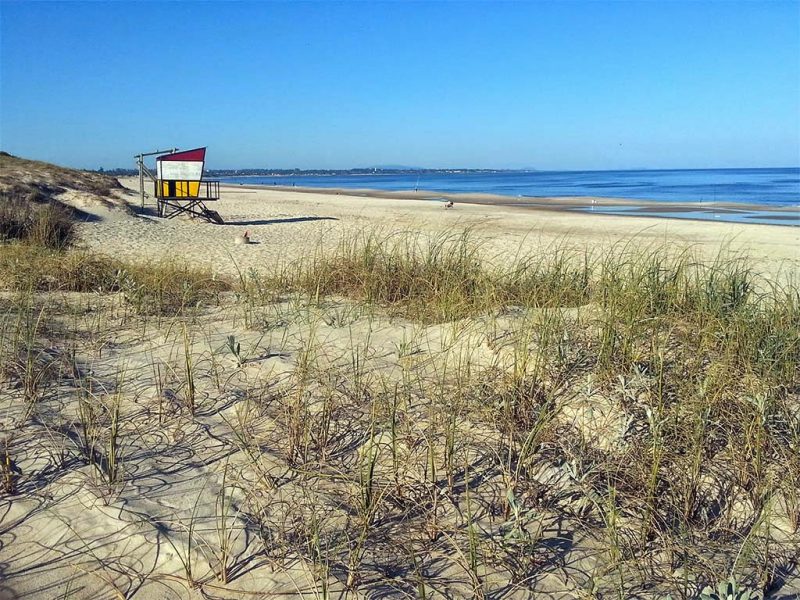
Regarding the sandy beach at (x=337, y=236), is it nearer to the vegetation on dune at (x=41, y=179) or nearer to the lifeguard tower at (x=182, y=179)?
the lifeguard tower at (x=182, y=179)

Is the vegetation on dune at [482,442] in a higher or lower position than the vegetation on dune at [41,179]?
lower

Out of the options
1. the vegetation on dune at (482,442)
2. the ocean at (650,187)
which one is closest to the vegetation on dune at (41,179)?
the vegetation on dune at (482,442)

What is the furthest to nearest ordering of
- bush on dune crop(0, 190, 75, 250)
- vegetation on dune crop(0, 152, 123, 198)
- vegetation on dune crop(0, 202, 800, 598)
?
vegetation on dune crop(0, 152, 123, 198)
bush on dune crop(0, 190, 75, 250)
vegetation on dune crop(0, 202, 800, 598)

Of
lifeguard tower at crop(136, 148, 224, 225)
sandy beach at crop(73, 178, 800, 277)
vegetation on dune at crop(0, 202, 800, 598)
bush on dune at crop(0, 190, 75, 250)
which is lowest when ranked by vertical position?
vegetation on dune at crop(0, 202, 800, 598)

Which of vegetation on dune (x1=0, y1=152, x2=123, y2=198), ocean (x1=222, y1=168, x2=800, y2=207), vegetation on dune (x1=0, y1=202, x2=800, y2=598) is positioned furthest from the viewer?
ocean (x1=222, y1=168, x2=800, y2=207)

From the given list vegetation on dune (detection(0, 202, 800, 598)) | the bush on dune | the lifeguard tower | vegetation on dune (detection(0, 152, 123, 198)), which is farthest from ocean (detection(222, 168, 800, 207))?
vegetation on dune (detection(0, 202, 800, 598))

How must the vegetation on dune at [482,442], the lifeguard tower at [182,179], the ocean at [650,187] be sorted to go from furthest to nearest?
the ocean at [650,187] < the lifeguard tower at [182,179] < the vegetation on dune at [482,442]

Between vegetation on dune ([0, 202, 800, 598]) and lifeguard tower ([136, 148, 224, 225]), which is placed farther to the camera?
lifeguard tower ([136, 148, 224, 225])

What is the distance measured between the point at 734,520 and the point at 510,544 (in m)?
0.85

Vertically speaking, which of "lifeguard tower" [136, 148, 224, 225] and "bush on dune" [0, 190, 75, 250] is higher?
"lifeguard tower" [136, 148, 224, 225]

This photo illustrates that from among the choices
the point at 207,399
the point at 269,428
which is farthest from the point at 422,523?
the point at 207,399

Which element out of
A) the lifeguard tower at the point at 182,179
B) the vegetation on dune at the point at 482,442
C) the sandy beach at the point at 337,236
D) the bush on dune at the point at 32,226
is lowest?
the vegetation on dune at the point at 482,442

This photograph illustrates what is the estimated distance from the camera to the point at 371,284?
5.00m

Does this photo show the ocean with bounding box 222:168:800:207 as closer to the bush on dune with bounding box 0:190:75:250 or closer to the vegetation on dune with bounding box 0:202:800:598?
the bush on dune with bounding box 0:190:75:250
